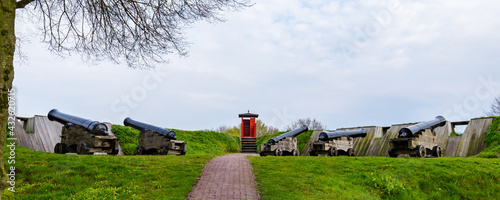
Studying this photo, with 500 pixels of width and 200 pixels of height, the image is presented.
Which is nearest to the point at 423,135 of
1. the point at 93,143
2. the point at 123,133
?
the point at 93,143

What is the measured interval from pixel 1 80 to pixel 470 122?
19.4 m

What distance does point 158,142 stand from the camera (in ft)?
53.6

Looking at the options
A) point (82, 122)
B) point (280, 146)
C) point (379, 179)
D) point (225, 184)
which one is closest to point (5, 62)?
point (225, 184)

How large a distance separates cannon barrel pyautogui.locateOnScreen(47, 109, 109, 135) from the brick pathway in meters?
6.09

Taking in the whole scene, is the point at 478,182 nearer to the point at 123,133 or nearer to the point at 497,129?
the point at 497,129

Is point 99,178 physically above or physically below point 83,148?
below

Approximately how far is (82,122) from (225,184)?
31.0ft

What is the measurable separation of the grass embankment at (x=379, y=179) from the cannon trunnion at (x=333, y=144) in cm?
549

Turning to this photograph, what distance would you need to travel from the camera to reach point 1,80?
6633 millimetres

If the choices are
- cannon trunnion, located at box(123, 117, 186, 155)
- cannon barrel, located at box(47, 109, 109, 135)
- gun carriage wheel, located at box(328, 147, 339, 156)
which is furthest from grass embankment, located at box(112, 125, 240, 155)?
gun carriage wheel, located at box(328, 147, 339, 156)

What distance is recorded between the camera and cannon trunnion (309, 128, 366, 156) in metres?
17.3

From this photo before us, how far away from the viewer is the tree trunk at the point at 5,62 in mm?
6617

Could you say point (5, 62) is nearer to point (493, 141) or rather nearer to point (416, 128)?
point (416, 128)

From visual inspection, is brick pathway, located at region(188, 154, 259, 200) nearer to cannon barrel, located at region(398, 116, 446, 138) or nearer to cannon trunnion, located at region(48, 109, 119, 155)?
cannon trunnion, located at region(48, 109, 119, 155)
